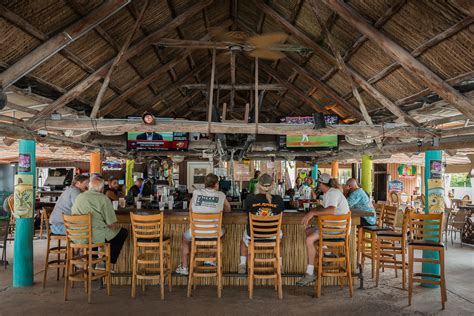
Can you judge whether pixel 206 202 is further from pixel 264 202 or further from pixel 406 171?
pixel 406 171

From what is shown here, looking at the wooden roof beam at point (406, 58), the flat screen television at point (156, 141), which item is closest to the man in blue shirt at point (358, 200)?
the wooden roof beam at point (406, 58)

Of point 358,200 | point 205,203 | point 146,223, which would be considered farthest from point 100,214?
point 358,200

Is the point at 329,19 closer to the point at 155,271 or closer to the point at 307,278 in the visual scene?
the point at 307,278

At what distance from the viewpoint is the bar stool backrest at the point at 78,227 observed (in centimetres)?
515

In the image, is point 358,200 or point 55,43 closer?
point 55,43

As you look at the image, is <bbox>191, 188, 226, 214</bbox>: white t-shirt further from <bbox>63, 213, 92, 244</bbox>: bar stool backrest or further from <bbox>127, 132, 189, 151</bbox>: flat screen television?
<bbox>127, 132, 189, 151</bbox>: flat screen television

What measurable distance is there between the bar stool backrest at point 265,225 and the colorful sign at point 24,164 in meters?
3.54

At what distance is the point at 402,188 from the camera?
20.0 meters

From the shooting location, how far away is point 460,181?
62.8 feet

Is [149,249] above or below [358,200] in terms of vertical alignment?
below

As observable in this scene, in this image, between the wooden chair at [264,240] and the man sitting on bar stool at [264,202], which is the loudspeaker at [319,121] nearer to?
the man sitting on bar stool at [264,202]

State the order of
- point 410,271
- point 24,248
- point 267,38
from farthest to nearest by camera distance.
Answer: point 24,248
point 267,38
point 410,271

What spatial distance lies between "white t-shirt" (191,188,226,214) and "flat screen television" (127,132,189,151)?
4.40m

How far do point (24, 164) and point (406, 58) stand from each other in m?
5.79
